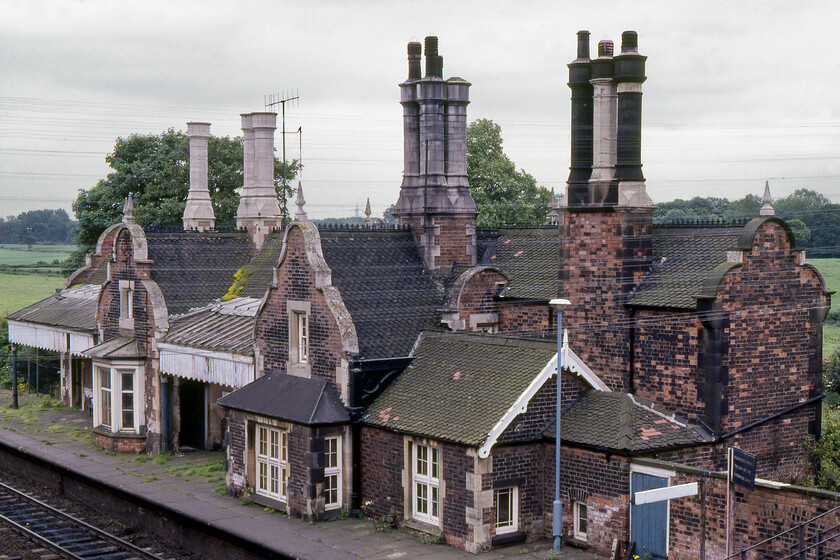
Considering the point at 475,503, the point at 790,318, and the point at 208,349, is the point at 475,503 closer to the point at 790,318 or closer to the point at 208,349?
the point at 790,318

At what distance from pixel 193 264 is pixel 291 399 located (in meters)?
9.60

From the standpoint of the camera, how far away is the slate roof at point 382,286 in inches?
902

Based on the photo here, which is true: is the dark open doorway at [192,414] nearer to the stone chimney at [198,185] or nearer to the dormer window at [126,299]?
the dormer window at [126,299]

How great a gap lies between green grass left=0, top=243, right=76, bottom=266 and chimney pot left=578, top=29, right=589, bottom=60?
101 m

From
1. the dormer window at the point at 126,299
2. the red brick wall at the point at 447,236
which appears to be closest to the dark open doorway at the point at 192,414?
the dormer window at the point at 126,299

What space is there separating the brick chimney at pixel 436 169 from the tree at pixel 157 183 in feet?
83.5

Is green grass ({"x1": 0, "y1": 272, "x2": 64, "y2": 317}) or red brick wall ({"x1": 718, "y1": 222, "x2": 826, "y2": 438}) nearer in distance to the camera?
red brick wall ({"x1": 718, "y1": 222, "x2": 826, "y2": 438})

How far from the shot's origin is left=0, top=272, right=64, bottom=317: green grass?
71750 millimetres

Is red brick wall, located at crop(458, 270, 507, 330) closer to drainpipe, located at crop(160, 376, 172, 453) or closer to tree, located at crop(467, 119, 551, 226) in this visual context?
drainpipe, located at crop(160, 376, 172, 453)

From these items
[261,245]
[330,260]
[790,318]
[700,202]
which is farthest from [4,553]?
[700,202]

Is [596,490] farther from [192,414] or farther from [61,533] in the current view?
[192,414]

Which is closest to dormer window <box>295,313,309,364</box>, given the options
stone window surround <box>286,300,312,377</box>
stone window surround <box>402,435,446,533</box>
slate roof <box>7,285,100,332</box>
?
stone window surround <box>286,300,312,377</box>

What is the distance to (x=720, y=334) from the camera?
20281 millimetres

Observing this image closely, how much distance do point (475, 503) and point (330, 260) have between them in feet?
24.5
